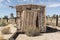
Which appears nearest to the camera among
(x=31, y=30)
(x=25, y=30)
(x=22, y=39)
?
(x=22, y=39)

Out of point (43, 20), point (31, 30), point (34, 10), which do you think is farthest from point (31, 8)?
point (31, 30)

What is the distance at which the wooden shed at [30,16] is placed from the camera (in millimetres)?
19453

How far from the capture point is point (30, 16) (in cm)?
1956

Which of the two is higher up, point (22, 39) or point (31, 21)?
point (31, 21)

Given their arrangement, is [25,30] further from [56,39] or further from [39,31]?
[56,39]

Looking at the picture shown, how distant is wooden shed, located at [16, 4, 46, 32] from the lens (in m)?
19.5

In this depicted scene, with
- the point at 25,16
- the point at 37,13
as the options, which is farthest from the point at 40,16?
the point at 25,16

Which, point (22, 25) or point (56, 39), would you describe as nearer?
point (56, 39)

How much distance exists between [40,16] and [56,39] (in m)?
5.18

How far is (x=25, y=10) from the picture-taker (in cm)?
1962

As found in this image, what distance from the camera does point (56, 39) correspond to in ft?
50.1

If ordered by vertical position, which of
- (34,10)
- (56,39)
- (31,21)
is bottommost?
(56,39)

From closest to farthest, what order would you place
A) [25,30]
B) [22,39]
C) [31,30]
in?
[22,39]
[31,30]
[25,30]

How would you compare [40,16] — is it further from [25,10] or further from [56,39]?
[56,39]
